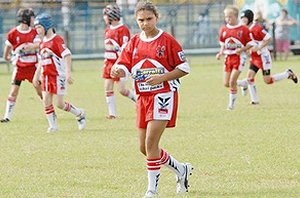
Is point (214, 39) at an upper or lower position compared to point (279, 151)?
lower

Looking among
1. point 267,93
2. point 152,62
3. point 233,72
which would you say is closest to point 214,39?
point 267,93

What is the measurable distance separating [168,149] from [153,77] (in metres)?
3.85

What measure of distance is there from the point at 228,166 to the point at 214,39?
26.9 meters

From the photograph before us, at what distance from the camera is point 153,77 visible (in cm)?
938

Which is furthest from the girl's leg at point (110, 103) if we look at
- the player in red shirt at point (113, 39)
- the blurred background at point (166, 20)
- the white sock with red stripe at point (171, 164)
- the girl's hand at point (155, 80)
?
the blurred background at point (166, 20)

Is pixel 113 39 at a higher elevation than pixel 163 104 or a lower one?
lower

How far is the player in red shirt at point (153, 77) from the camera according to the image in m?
9.40

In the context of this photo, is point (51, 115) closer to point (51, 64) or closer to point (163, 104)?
point (51, 64)

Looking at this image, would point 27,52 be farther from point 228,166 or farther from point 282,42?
point 282,42

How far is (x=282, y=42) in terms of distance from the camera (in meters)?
35.3

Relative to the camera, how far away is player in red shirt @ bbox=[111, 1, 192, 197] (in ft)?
30.8

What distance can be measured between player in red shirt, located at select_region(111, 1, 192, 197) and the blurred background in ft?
87.9

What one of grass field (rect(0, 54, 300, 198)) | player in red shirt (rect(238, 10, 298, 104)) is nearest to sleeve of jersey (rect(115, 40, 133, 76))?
grass field (rect(0, 54, 300, 198))

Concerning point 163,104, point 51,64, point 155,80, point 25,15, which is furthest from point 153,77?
point 25,15
